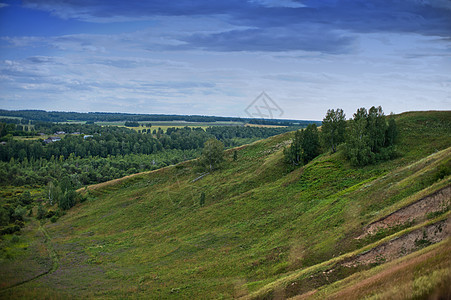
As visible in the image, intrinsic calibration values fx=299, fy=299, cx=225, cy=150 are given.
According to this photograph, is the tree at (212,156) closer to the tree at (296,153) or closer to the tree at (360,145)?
the tree at (296,153)

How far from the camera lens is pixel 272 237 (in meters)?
42.5

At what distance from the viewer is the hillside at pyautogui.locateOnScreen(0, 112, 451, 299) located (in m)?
21.8

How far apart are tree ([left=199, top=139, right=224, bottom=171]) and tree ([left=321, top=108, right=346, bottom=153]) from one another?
35.7 m

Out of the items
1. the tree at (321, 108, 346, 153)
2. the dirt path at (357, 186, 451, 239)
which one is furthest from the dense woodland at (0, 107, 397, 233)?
the dirt path at (357, 186, 451, 239)

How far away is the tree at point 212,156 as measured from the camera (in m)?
95.5

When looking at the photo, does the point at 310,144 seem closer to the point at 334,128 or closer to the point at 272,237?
the point at 334,128

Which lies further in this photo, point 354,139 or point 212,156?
point 212,156

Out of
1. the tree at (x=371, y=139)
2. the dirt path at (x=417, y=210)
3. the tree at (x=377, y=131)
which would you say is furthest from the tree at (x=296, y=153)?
the dirt path at (x=417, y=210)

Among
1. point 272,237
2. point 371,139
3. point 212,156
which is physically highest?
point 371,139

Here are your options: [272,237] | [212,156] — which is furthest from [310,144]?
[272,237]

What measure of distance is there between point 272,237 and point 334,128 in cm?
3861

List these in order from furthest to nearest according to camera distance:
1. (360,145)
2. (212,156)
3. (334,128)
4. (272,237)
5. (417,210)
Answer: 1. (212,156)
2. (334,128)
3. (360,145)
4. (272,237)
5. (417,210)

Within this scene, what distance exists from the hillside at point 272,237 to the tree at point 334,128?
5.64 metres

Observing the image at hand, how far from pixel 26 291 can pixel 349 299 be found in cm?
2047
